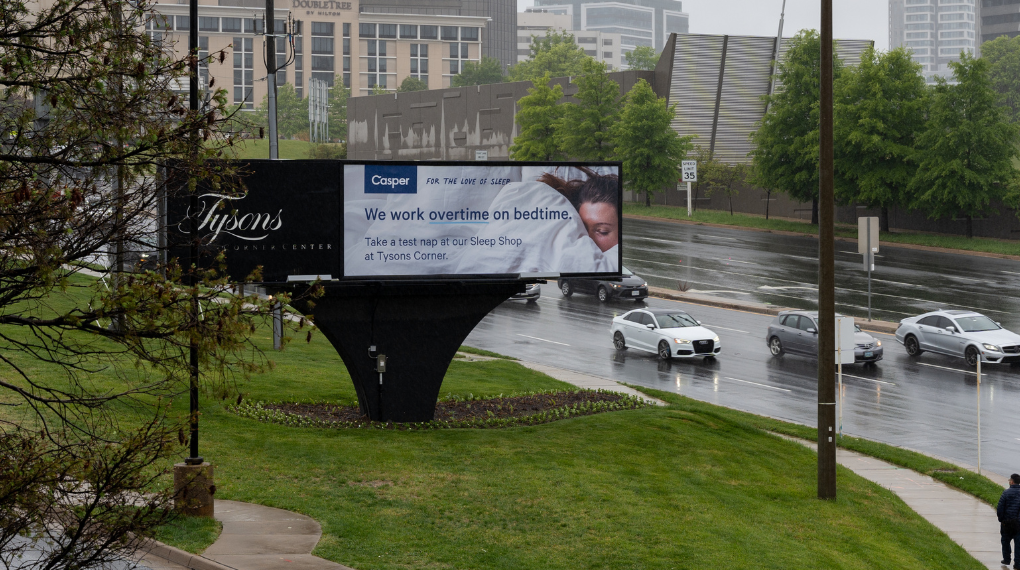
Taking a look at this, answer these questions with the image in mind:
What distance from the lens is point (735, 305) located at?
41875 mm

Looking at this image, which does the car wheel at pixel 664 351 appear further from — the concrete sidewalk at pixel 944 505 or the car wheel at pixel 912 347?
the concrete sidewalk at pixel 944 505

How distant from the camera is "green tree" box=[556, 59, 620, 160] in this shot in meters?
74.7

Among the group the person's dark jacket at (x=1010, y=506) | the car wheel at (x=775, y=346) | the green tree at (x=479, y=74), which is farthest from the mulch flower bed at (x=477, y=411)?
the green tree at (x=479, y=74)

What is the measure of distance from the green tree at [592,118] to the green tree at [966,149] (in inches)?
969

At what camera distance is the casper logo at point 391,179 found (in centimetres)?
1838

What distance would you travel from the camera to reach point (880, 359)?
31531mm

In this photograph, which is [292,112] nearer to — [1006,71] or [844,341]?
[1006,71]

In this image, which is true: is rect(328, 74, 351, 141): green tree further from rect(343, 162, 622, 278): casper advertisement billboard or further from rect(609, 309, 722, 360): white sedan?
rect(343, 162, 622, 278): casper advertisement billboard

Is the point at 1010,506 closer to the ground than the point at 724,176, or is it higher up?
closer to the ground

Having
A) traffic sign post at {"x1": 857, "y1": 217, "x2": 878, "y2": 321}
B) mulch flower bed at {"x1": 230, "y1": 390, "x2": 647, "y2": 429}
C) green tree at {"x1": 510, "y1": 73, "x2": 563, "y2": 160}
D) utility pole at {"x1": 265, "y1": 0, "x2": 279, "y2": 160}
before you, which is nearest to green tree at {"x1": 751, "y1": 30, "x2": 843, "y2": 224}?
green tree at {"x1": 510, "y1": 73, "x2": 563, "y2": 160}

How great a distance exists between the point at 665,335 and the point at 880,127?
30267 millimetres

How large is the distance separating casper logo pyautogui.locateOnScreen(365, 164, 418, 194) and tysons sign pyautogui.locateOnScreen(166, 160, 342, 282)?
0.58 m

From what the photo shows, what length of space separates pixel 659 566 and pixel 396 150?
313 ft

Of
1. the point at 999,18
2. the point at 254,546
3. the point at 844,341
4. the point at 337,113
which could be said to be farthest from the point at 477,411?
the point at 999,18
